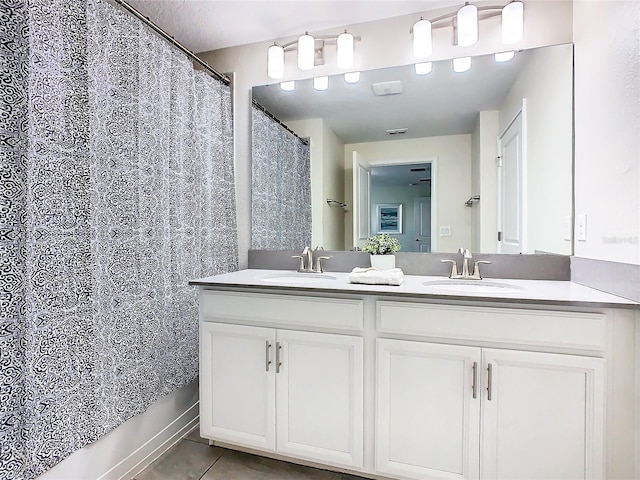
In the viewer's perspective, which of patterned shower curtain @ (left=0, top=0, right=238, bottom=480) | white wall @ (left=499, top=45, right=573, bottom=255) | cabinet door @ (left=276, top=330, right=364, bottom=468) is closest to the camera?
patterned shower curtain @ (left=0, top=0, right=238, bottom=480)

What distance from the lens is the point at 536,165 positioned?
1.84 meters

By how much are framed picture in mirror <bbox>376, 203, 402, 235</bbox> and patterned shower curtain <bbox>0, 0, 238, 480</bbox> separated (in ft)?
3.30

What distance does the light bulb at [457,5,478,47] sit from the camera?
1.81m

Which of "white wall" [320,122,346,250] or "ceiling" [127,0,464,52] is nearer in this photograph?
"ceiling" [127,0,464,52]

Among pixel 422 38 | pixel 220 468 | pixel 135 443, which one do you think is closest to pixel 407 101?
pixel 422 38

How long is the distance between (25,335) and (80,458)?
0.60 m

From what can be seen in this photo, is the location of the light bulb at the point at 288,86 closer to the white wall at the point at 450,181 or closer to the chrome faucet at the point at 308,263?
the white wall at the point at 450,181

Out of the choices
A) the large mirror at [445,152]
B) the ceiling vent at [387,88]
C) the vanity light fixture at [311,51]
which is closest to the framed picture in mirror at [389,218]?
the large mirror at [445,152]

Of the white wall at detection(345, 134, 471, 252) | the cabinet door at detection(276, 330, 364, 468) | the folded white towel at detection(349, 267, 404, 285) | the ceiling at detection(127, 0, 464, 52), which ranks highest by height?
the ceiling at detection(127, 0, 464, 52)

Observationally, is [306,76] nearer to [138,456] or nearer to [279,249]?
[279,249]

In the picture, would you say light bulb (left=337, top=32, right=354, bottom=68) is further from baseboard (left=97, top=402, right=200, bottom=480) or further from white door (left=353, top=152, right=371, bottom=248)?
baseboard (left=97, top=402, right=200, bottom=480)

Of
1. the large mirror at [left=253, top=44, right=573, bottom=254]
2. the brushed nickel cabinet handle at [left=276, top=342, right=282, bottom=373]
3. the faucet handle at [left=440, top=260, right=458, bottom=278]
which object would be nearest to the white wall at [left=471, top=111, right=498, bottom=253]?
the large mirror at [left=253, top=44, right=573, bottom=254]

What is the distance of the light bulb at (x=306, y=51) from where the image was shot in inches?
82.6

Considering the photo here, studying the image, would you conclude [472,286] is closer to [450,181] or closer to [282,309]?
[450,181]
